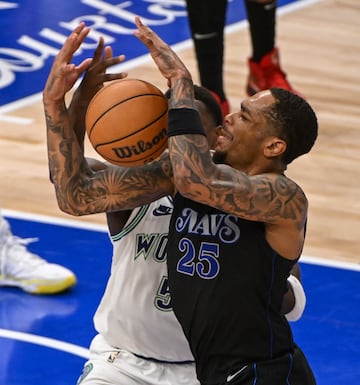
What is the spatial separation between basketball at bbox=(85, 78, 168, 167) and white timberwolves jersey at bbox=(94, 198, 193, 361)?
468mm

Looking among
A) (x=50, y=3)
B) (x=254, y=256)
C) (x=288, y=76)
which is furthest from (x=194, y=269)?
(x=50, y=3)

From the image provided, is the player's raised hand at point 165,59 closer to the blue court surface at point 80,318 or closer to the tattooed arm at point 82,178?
the tattooed arm at point 82,178

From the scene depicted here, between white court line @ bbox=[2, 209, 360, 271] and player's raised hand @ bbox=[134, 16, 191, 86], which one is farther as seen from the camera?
white court line @ bbox=[2, 209, 360, 271]

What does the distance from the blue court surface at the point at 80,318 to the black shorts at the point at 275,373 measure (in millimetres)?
1290

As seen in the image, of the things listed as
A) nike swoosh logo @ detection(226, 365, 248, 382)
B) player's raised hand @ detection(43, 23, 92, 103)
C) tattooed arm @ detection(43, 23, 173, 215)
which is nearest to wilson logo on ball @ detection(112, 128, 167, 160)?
tattooed arm @ detection(43, 23, 173, 215)

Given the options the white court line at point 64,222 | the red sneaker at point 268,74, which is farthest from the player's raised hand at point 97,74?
the red sneaker at point 268,74

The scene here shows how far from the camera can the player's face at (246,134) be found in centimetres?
344

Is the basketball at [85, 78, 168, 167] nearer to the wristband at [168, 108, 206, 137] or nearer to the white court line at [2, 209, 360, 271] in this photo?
the wristband at [168, 108, 206, 137]

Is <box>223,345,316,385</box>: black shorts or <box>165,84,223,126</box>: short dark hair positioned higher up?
<box>165,84,223,126</box>: short dark hair

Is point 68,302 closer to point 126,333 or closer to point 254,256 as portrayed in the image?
point 126,333

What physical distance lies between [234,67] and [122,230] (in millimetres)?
5380

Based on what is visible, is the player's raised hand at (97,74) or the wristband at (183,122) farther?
the player's raised hand at (97,74)

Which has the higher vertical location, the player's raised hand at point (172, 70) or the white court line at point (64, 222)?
the player's raised hand at point (172, 70)

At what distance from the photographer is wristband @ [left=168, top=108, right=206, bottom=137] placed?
3.26 metres
